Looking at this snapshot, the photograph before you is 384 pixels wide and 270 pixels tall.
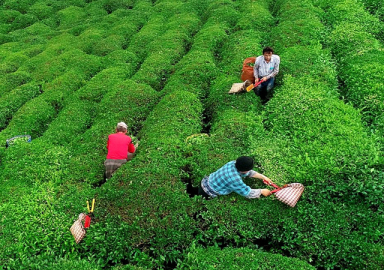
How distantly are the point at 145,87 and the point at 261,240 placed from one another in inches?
369

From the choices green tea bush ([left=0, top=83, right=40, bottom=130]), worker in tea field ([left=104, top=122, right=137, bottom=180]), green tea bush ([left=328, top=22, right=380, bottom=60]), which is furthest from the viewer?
green tea bush ([left=0, top=83, right=40, bottom=130])

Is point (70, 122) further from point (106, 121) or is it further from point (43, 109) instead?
point (43, 109)

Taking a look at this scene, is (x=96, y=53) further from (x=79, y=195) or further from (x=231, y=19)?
(x=79, y=195)

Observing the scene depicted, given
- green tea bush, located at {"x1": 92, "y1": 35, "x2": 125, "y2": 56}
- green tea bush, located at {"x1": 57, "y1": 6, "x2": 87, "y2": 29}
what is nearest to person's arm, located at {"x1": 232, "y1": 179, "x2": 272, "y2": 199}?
green tea bush, located at {"x1": 92, "y1": 35, "x2": 125, "y2": 56}

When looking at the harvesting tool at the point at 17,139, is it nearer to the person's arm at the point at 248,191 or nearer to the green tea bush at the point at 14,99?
the green tea bush at the point at 14,99

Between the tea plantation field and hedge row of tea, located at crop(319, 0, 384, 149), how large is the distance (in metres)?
0.07

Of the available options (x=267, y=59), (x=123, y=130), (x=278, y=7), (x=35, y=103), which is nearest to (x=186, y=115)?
(x=123, y=130)

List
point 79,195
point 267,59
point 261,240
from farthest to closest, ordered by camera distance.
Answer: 1. point 267,59
2. point 79,195
3. point 261,240

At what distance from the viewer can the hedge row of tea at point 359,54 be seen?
11602 millimetres

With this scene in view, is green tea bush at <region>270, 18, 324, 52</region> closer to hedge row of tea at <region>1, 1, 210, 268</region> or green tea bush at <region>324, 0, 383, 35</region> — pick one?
green tea bush at <region>324, 0, 383, 35</region>

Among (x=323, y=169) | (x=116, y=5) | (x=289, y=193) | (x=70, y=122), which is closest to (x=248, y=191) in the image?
(x=289, y=193)

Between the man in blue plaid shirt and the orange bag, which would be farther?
the orange bag

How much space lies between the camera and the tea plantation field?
845 cm

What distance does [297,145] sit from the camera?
10547 millimetres
